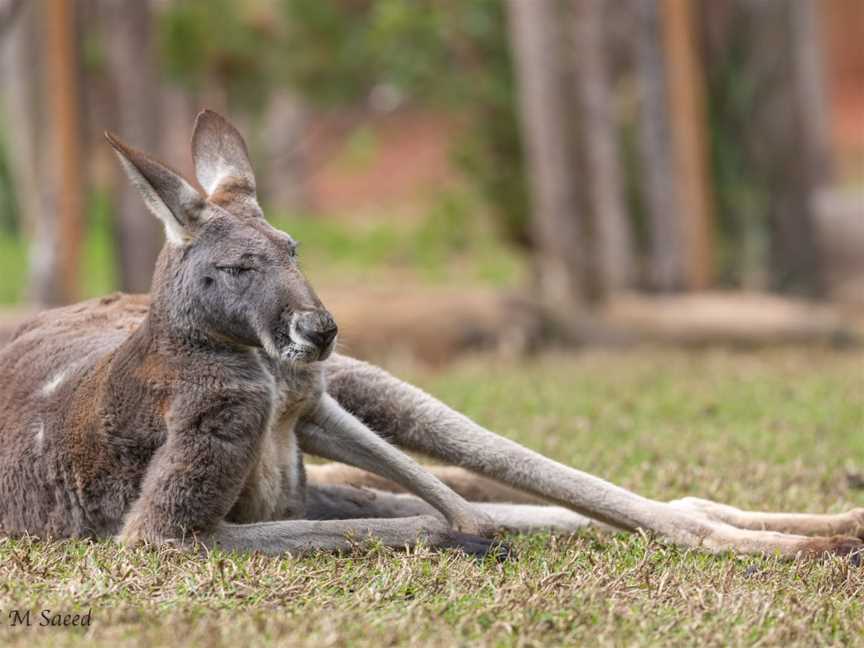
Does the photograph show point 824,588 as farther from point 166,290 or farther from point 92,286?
point 92,286

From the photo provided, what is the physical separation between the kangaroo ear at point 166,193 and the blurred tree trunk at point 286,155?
17.3 m

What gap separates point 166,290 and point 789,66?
925 centimetres

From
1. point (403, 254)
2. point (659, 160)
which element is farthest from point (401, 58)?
→ point (659, 160)

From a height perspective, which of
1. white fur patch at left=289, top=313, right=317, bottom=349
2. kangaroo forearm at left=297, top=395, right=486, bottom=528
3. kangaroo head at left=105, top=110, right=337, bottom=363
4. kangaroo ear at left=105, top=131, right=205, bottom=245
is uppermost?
kangaroo ear at left=105, top=131, right=205, bottom=245

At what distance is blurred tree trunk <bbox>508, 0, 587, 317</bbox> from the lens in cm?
1093

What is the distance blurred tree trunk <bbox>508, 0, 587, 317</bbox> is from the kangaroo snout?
268 inches

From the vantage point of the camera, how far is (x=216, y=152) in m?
4.69

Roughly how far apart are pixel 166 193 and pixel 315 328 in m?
0.60

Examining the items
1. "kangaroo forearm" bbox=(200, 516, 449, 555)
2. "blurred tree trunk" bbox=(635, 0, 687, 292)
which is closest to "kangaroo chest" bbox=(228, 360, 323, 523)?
"kangaroo forearm" bbox=(200, 516, 449, 555)

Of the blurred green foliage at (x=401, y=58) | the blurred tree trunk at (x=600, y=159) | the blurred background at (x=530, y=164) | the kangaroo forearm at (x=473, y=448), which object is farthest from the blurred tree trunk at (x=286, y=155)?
the kangaroo forearm at (x=473, y=448)

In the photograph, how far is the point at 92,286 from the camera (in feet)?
45.9

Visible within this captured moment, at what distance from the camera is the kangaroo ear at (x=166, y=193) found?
4.09 meters

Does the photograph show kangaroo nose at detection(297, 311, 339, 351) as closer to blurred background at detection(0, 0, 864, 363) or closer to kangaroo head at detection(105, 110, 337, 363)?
kangaroo head at detection(105, 110, 337, 363)

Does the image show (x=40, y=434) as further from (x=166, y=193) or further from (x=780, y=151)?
(x=780, y=151)
